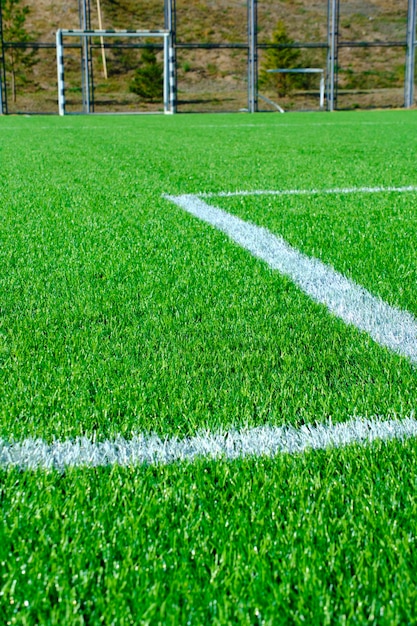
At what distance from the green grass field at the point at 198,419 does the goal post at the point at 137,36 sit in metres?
14.5

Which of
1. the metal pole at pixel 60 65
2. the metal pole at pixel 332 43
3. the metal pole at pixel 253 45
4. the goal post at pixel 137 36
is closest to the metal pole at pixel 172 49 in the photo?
the goal post at pixel 137 36

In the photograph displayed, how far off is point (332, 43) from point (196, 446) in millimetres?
19143

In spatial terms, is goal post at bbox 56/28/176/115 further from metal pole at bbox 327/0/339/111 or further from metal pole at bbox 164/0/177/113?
metal pole at bbox 327/0/339/111

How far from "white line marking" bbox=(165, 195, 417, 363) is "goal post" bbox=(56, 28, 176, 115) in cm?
1451

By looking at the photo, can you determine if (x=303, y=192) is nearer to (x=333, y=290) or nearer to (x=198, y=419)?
(x=333, y=290)

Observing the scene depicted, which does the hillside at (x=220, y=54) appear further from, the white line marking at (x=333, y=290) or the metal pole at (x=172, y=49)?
the white line marking at (x=333, y=290)

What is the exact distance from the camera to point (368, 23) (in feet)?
63.6

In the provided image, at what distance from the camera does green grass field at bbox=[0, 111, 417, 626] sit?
2.58ft

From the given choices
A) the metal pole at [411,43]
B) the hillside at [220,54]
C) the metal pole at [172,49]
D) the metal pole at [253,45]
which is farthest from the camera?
the metal pole at [411,43]

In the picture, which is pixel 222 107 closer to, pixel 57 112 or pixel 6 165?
pixel 57 112

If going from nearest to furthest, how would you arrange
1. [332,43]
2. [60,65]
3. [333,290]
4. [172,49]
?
1. [333,290]
2. [60,65]
3. [172,49]
4. [332,43]

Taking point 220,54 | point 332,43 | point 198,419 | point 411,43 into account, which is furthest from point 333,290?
point 411,43

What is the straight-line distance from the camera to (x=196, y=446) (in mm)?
1091

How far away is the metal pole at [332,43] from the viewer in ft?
61.4
